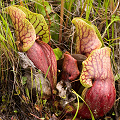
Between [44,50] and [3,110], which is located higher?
[44,50]

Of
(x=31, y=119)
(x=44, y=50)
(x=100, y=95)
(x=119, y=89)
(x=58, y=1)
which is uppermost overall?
(x=58, y=1)

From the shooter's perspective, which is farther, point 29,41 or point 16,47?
point 16,47

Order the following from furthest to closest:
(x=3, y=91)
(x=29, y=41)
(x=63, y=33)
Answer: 1. (x=63, y=33)
2. (x=3, y=91)
3. (x=29, y=41)

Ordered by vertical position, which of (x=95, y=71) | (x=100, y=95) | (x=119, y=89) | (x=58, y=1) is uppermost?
(x=58, y=1)

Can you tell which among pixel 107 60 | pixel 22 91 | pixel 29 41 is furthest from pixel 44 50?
pixel 107 60

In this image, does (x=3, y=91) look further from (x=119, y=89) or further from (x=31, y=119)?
(x=119, y=89)

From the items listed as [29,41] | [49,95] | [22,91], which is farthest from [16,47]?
[49,95]

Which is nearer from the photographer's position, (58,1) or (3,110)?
(3,110)

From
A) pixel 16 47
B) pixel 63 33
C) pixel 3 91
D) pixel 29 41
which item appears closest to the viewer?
pixel 29 41

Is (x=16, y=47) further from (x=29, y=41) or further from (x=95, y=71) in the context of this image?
(x=95, y=71)
